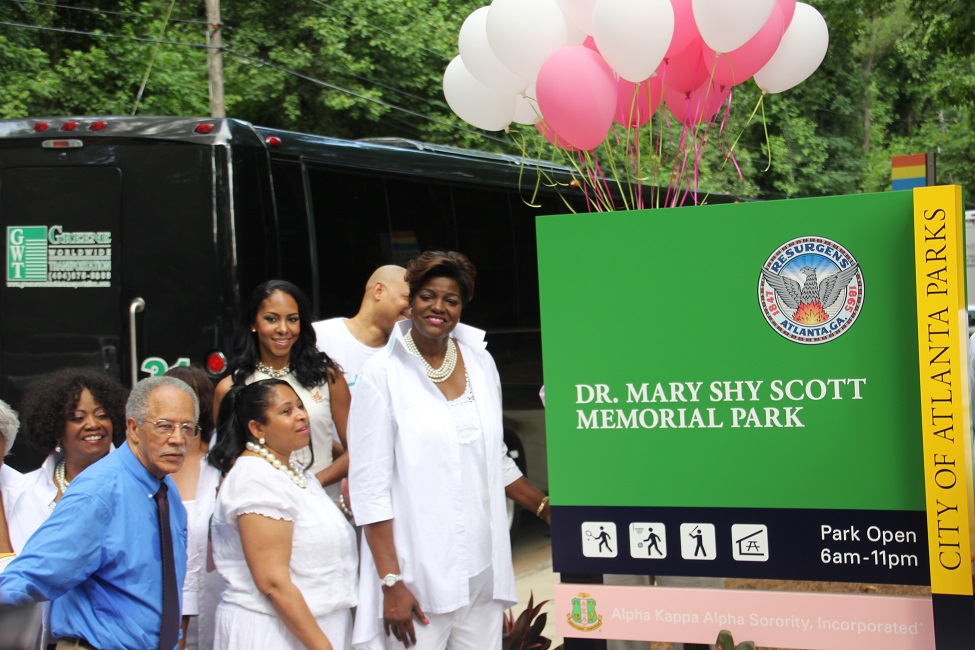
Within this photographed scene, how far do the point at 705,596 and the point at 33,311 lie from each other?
4993mm

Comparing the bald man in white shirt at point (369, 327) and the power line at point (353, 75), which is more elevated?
the power line at point (353, 75)

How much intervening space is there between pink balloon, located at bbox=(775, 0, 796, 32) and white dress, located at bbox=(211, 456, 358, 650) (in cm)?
268

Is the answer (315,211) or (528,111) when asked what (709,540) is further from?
(315,211)

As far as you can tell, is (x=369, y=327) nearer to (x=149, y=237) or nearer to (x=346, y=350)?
(x=346, y=350)

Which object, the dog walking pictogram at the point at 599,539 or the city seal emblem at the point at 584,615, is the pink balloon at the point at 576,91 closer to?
the dog walking pictogram at the point at 599,539

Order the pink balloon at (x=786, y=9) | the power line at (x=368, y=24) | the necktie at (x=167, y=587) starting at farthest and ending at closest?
the power line at (x=368, y=24), the pink balloon at (x=786, y=9), the necktie at (x=167, y=587)

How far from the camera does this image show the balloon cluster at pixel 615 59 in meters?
4.30

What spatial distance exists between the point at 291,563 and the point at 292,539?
0.08 m

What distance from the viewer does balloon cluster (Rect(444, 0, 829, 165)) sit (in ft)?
14.1

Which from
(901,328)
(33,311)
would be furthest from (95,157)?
(901,328)

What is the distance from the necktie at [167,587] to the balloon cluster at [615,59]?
197 cm

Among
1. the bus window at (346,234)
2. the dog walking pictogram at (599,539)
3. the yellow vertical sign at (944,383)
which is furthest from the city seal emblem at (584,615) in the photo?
the bus window at (346,234)

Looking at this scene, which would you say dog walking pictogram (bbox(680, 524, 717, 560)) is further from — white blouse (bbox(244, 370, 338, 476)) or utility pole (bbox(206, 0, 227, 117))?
utility pole (bbox(206, 0, 227, 117))

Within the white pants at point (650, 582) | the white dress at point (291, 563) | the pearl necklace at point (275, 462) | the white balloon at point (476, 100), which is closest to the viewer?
→ the white pants at point (650, 582)
